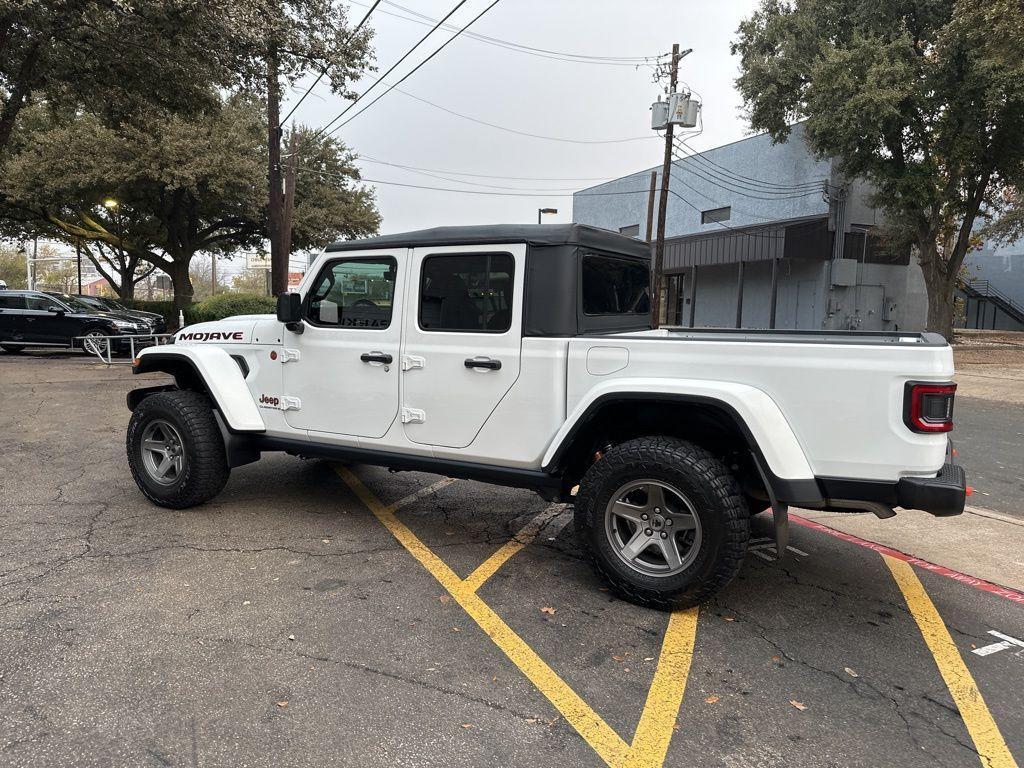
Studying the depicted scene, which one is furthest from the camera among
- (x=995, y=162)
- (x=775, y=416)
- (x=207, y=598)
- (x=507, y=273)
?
(x=995, y=162)

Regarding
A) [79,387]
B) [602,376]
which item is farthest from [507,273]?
[79,387]

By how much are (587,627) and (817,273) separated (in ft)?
89.2

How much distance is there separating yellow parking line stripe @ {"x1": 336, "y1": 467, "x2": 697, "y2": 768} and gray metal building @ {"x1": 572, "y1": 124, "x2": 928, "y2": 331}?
2485 centimetres

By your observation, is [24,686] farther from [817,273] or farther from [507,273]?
[817,273]

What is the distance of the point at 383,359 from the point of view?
14.3ft

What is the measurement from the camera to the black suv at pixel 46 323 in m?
17.3

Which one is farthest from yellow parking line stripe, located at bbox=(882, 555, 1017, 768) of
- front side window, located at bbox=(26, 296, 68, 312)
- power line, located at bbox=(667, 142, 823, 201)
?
power line, located at bbox=(667, 142, 823, 201)

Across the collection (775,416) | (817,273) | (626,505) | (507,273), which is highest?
(817,273)

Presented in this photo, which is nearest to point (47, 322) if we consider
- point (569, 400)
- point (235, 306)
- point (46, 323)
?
point (46, 323)

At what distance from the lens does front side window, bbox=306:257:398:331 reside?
4434 mm

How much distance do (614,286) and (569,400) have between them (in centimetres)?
103

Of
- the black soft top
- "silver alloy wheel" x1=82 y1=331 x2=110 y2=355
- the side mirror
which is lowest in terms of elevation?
"silver alloy wheel" x1=82 y1=331 x2=110 y2=355

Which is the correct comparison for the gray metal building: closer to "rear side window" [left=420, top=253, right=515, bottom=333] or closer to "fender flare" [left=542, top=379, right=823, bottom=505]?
"rear side window" [left=420, top=253, right=515, bottom=333]

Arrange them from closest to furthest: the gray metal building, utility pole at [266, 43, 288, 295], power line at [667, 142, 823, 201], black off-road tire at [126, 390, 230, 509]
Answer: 1. black off-road tire at [126, 390, 230, 509]
2. utility pole at [266, 43, 288, 295]
3. the gray metal building
4. power line at [667, 142, 823, 201]
